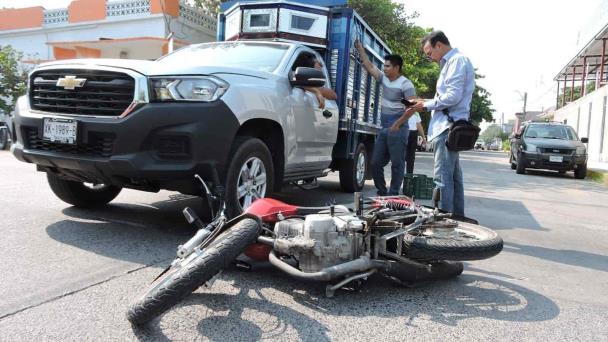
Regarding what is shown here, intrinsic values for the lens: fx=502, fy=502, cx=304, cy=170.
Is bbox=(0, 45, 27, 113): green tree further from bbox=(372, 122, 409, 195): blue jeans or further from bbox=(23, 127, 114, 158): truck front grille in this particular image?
bbox=(23, 127, 114, 158): truck front grille

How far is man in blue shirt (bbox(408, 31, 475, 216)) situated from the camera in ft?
14.6

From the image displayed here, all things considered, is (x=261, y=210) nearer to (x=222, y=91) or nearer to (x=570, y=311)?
(x=222, y=91)

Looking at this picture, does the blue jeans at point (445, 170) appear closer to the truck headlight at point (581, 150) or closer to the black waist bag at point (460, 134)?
the black waist bag at point (460, 134)

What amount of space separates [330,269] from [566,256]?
277 centimetres

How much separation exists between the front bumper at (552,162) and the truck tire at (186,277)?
547 inches

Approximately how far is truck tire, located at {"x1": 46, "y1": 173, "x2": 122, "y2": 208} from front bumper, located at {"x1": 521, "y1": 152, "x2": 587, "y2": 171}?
505 inches

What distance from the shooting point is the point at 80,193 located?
4914mm

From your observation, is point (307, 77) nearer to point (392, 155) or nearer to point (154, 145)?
point (154, 145)

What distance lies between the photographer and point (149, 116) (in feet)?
11.7

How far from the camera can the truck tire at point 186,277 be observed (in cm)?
224

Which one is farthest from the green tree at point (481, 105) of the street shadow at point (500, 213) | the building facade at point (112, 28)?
the street shadow at point (500, 213)

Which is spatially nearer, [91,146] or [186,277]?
[186,277]

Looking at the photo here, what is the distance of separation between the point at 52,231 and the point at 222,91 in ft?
5.96

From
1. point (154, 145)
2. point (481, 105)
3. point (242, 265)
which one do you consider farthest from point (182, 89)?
point (481, 105)
